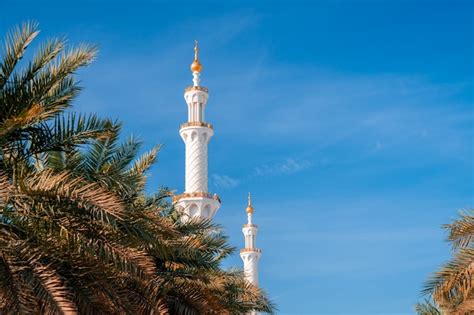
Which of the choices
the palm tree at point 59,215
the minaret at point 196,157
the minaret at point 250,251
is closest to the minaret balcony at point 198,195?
the minaret at point 196,157

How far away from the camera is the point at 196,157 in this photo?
40.4 metres

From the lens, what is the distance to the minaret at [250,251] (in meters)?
56.4

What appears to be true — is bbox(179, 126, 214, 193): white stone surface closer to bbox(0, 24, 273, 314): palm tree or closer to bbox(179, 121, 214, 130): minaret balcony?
bbox(179, 121, 214, 130): minaret balcony

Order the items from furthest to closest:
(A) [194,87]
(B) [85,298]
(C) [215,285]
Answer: (A) [194,87] → (C) [215,285] → (B) [85,298]

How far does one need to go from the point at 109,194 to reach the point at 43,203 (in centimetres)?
93

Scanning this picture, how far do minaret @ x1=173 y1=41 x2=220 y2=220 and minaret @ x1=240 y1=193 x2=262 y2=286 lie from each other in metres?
15.9

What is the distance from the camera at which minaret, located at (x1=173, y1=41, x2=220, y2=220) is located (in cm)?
3947

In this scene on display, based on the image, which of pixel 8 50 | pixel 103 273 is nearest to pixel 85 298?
pixel 103 273

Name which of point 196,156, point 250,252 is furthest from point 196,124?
point 250,252

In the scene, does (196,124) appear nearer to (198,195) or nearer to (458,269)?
(198,195)

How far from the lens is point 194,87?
42.8m

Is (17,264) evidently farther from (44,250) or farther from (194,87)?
Answer: (194,87)

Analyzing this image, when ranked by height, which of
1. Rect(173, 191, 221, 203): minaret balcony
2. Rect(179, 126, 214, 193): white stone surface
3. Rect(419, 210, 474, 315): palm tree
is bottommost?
Rect(419, 210, 474, 315): palm tree

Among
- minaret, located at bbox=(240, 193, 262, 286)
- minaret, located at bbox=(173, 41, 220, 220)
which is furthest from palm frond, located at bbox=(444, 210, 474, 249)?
minaret, located at bbox=(240, 193, 262, 286)
